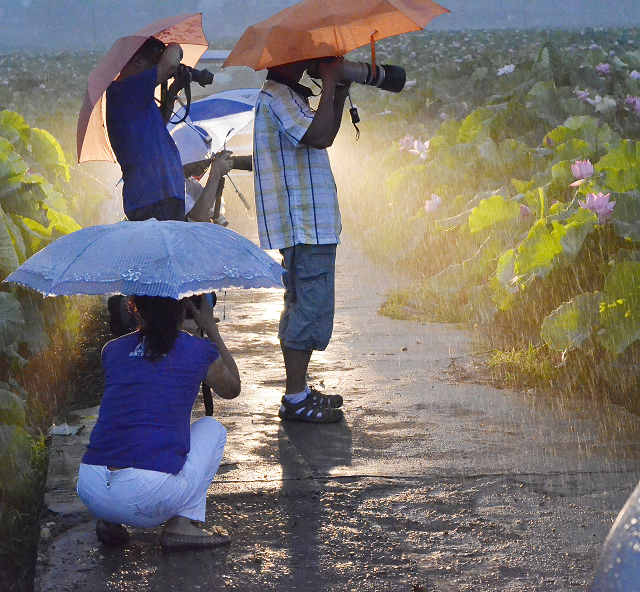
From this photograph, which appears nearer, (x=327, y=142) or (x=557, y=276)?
(x=327, y=142)

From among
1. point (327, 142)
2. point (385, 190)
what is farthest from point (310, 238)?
point (385, 190)

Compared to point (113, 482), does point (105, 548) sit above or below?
below

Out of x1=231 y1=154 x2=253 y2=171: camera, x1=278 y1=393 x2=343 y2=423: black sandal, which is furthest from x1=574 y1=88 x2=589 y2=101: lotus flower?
x1=278 y1=393 x2=343 y2=423: black sandal

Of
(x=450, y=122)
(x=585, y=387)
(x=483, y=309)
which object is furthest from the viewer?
(x=450, y=122)

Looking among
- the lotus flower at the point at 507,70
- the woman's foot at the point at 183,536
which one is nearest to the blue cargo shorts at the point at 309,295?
the woman's foot at the point at 183,536

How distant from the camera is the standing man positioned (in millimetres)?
4996

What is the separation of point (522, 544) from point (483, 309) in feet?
11.4

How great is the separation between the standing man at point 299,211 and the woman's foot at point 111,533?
142 cm

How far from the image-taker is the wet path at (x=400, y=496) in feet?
11.8

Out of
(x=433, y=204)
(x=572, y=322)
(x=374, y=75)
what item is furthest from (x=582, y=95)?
(x=374, y=75)

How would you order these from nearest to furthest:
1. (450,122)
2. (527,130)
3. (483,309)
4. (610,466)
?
(610,466) → (483,309) → (527,130) → (450,122)

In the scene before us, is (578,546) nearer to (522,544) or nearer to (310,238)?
(522,544)

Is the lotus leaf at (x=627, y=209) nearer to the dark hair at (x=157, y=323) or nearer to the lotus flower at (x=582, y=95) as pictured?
the dark hair at (x=157, y=323)

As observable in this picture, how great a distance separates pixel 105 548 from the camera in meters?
3.83
